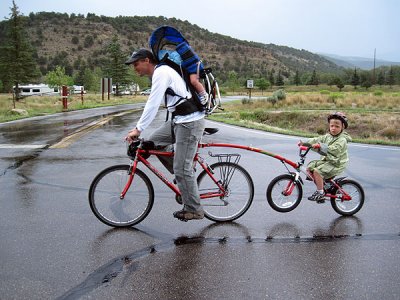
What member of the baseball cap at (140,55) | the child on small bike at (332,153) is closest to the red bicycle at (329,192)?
the child on small bike at (332,153)

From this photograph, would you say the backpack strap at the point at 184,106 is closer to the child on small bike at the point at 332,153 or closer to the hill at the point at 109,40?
the child on small bike at the point at 332,153

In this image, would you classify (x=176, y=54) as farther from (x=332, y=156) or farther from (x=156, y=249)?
(x=332, y=156)

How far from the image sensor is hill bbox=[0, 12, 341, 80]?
12031cm

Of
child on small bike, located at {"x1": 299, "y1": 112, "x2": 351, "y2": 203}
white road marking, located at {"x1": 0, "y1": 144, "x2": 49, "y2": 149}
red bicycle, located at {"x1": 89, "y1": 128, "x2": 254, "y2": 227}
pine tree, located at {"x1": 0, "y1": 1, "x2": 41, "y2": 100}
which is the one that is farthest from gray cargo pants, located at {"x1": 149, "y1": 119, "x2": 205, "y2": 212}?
pine tree, located at {"x1": 0, "y1": 1, "x2": 41, "y2": 100}

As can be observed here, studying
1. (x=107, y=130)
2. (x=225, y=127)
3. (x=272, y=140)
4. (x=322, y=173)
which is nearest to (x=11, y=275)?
(x=322, y=173)

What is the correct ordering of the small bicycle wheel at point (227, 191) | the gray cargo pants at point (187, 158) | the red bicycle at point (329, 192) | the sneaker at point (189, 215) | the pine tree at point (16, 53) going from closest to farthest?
the gray cargo pants at point (187, 158), the sneaker at point (189, 215), the small bicycle wheel at point (227, 191), the red bicycle at point (329, 192), the pine tree at point (16, 53)

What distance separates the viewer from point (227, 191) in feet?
17.8

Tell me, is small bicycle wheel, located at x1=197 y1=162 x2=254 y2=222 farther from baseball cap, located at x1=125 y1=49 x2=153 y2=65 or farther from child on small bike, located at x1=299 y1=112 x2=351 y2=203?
baseball cap, located at x1=125 y1=49 x2=153 y2=65

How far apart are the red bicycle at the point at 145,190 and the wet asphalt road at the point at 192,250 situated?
17cm

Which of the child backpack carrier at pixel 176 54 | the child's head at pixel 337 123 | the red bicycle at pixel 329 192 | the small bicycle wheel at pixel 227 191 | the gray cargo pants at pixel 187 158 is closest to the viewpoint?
the child backpack carrier at pixel 176 54

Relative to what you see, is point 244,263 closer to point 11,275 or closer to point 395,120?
point 11,275

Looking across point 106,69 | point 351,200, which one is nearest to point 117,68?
point 106,69

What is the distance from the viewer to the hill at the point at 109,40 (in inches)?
4737

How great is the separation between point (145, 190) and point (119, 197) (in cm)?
35
